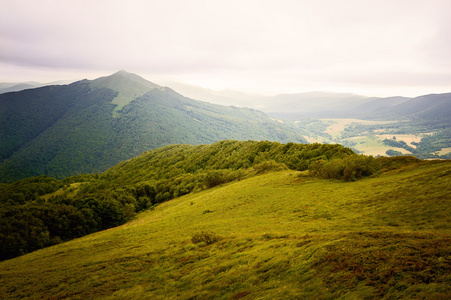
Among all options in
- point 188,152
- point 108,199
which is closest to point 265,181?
point 108,199

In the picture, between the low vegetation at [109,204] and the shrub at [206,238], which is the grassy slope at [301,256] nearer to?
the shrub at [206,238]

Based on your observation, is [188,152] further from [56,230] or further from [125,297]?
[125,297]

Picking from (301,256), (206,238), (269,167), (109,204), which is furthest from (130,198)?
(301,256)

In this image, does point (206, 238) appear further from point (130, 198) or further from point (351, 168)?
point (130, 198)

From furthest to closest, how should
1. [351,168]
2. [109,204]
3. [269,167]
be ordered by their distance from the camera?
[269,167], [109,204], [351,168]

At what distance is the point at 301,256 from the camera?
12.6 m

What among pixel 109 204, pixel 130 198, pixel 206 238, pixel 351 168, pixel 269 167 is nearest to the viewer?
pixel 206 238

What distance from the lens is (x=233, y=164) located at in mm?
82812

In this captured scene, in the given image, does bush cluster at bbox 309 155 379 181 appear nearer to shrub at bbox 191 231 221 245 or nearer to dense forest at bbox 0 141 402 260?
dense forest at bbox 0 141 402 260

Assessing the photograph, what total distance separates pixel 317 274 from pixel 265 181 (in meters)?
32.9

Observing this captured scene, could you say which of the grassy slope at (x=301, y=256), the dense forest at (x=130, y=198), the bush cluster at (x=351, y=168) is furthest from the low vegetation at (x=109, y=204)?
the grassy slope at (x=301, y=256)

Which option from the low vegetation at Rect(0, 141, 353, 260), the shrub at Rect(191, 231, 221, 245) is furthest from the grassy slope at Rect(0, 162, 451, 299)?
the low vegetation at Rect(0, 141, 353, 260)

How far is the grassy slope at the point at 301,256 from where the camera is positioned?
9312 millimetres

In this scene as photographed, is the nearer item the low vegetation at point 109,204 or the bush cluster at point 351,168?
the bush cluster at point 351,168
